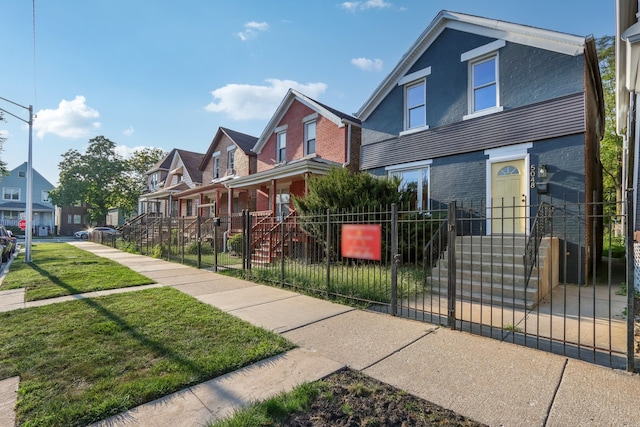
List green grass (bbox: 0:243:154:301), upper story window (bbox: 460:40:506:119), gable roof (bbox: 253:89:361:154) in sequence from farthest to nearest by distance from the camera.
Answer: gable roof (bbox: 253:89:361:154) → upper story window (bbox: 460:40:506:119) → green grass (bbox: 0:243:154:301)

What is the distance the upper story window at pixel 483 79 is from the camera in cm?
996

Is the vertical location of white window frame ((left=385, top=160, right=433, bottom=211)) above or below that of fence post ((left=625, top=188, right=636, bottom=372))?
above

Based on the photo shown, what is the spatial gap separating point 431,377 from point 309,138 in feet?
48.5

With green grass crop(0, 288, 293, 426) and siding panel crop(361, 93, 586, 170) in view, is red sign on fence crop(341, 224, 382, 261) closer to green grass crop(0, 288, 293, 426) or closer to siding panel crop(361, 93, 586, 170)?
green grass crop(0, 288, 293, 426)

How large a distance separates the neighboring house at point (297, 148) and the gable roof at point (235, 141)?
6.08ft

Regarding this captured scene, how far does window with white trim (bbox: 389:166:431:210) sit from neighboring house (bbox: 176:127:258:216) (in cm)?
1083

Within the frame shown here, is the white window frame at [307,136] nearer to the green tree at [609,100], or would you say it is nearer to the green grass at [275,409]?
the green grass at [275,409]

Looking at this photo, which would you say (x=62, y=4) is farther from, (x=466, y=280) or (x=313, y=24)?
(x=466, y=280)

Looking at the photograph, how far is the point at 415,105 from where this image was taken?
12.0 m

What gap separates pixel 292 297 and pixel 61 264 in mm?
9769

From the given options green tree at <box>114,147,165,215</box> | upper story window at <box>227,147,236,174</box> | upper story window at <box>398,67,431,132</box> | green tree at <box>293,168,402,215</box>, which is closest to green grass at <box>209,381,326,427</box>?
green tree at <box>293,168,402,215</box>

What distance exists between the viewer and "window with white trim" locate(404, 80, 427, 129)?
1177 centimetres

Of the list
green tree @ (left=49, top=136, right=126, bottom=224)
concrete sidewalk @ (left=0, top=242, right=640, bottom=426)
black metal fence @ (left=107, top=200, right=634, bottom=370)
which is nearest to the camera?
concrete sidewalk @ (left=0, top=242, right=640, bottom=426)

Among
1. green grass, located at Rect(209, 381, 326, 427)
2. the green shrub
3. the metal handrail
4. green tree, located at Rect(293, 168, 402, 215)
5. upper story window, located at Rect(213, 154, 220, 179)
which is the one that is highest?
upper story window, located at Rect(213, 154, 220, 179)
